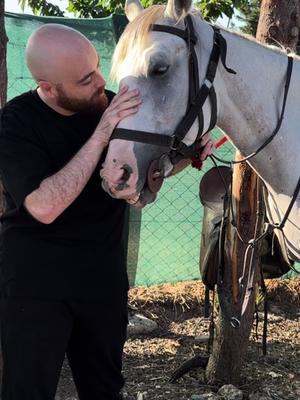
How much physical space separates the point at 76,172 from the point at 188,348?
91.9 inches

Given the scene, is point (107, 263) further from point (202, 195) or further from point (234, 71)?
point (202, 195)

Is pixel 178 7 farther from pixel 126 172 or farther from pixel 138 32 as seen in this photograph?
pixel 126 172

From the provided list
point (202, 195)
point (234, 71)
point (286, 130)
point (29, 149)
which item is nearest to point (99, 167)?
point (29, 149)

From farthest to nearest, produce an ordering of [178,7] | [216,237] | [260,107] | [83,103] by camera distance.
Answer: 1. [216,237]
2. [260,107]
3. [83,103]
4. [178,7]

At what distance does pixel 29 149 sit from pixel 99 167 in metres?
0.29

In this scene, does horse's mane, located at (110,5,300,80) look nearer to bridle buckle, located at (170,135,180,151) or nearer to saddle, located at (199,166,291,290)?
bridle buckle, located at (170,135,180,151)

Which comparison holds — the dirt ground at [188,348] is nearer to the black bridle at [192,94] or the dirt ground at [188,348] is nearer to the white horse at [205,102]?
the white horse at [205,102]

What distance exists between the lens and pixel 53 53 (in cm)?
194

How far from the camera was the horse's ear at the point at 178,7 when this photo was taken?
1939 mm

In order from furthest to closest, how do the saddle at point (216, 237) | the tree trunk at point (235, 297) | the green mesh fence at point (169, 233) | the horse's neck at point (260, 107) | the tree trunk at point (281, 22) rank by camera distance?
the green mesh fence at point (169, 233) → the saddle at point (216, 237) → the tree trunk at point (235, 297) → the tree trunk at point (281, 22) → the horse's neck at point (260, 107)

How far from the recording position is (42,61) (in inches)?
77.3

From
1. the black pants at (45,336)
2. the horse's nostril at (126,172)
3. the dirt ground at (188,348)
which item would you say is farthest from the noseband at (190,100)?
the dirt ground at (188,348)

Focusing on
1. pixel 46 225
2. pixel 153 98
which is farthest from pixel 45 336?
pixel 153 98

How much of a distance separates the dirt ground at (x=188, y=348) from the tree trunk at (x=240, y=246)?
0.58ft
